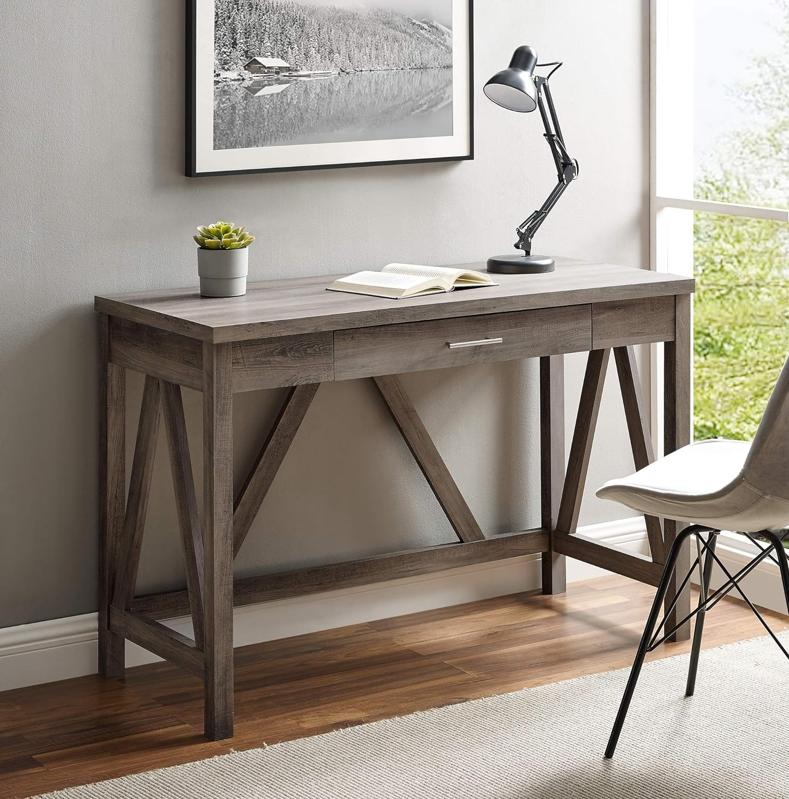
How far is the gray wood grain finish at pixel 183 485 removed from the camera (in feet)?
9.85

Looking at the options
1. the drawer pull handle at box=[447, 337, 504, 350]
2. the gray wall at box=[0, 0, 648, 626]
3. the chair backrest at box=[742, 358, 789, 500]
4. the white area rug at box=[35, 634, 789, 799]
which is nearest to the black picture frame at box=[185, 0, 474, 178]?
the gray wall at box=[0, 0, 648, 626]

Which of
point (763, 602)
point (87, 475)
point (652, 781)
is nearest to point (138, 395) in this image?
point (87, 475)

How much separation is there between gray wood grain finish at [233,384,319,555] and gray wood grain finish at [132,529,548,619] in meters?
0.13

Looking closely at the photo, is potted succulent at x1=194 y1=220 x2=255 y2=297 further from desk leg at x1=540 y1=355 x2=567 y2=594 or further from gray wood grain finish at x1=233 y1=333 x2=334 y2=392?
desk leg at x1=540 y1=355 x2=567 y2=594

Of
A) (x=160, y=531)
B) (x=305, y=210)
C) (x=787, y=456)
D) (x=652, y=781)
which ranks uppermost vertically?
(x=305, y=210)

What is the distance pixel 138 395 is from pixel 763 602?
175cm

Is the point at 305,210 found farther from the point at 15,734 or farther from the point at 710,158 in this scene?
the point at 710,158

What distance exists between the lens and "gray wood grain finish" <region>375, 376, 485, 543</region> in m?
3.52

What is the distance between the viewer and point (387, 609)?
12.0 feet

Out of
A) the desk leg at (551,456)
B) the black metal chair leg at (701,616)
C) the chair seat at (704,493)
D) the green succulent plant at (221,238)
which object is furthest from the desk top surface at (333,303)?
the black metal chair leg at (701,616)

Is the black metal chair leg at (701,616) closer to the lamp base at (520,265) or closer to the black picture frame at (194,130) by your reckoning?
the lamp base at (520,265)

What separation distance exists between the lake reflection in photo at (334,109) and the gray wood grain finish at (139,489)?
0.62m

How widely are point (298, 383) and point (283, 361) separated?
6 centimetres

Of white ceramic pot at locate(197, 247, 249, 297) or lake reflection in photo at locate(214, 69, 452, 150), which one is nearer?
white ceramic pot at locate(197, 247, 249, 297)
